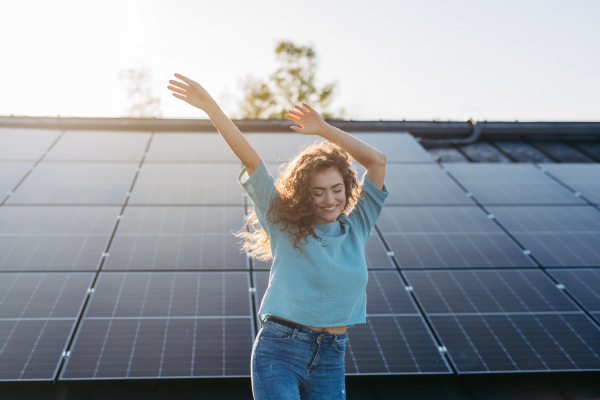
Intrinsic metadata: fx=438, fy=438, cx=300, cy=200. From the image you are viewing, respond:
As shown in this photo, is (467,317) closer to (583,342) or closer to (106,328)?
(583,342)

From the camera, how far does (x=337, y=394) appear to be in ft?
10.0

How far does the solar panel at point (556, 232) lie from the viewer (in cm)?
665

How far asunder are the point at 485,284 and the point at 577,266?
5.51ft

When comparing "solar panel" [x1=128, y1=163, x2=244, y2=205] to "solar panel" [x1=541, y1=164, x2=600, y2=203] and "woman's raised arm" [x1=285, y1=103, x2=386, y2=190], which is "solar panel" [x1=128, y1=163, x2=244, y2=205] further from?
"solar panel" [x1=541, y1=164, x2=600, y2=203]

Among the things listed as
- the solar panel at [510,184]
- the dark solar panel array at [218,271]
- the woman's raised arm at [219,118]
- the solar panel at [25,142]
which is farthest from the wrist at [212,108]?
the solar panel at [25,142]

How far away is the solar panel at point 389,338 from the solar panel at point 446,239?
70 cm

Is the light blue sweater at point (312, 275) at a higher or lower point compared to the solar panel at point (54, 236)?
Result: lower

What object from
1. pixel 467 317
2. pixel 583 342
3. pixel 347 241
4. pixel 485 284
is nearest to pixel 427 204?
pixel 485 284

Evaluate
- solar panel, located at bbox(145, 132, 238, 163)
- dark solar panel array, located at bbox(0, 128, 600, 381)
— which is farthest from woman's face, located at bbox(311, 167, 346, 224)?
solar panel, located at bbox(145, 132, 238, 163)

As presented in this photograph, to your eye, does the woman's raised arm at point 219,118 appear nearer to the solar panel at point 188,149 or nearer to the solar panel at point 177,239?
the solar panel at point 177,239

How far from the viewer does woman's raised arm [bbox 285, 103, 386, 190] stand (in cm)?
343

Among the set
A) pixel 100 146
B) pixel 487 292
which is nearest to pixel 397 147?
pixel 487 292

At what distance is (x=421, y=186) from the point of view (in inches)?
328

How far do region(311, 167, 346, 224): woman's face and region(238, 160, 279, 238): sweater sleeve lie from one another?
0.32 m
